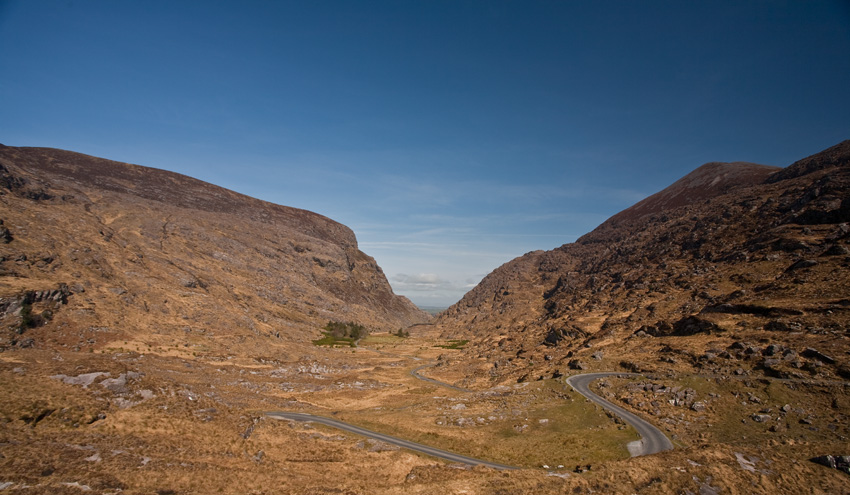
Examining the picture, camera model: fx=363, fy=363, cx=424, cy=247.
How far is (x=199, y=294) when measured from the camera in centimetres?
9981

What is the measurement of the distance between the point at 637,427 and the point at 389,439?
1044 inches

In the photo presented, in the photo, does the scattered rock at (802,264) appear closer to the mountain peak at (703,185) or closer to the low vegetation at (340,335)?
the mountain peak at (703,185)

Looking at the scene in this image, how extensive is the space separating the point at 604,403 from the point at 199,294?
330 ft

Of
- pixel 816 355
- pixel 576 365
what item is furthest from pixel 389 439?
pixel 816 355

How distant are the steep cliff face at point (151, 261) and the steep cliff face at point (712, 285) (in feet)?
222

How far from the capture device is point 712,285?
72750 millimetres

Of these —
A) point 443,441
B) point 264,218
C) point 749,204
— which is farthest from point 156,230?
point 749,204

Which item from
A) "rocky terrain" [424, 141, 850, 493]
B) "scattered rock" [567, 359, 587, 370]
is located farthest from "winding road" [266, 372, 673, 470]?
"scattered rock" [567, 359, 587, 370]

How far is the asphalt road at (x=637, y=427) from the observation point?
1302 inches

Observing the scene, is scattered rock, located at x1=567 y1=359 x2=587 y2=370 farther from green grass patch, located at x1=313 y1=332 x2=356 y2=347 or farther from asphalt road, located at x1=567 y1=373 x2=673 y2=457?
green grass patch, located at x1=313 y1=332 x2=356 y2=347

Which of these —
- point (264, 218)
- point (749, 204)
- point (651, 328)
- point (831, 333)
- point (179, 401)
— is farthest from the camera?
point (264, 218)

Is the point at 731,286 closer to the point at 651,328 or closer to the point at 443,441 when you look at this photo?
the point at 651,328

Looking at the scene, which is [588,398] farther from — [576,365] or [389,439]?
[389,439]

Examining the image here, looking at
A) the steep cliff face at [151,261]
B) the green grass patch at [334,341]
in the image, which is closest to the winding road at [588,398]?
the steep cliff face at [151,261]
